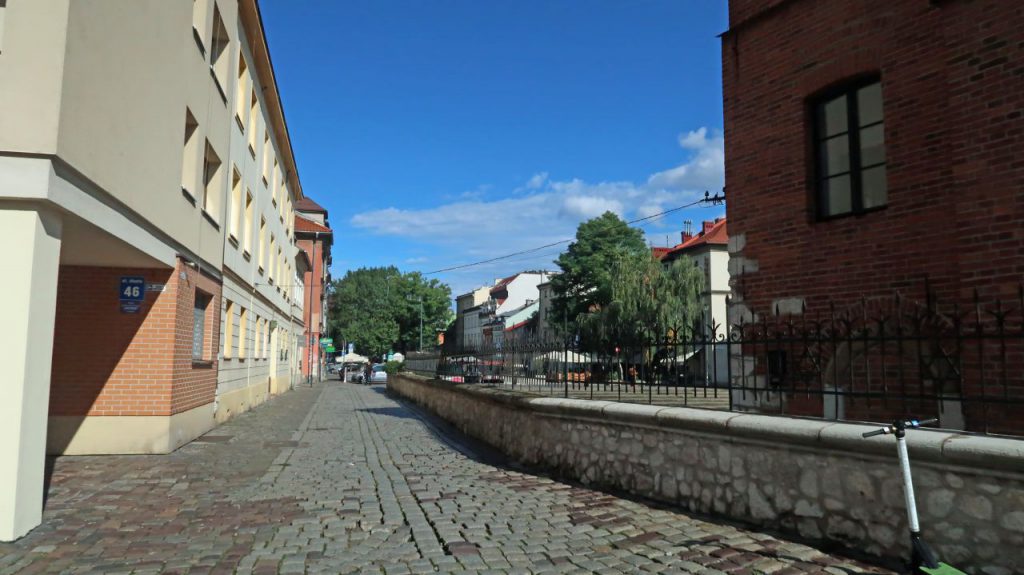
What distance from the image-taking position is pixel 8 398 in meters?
5.37

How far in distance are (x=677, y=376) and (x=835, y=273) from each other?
6.59 ft

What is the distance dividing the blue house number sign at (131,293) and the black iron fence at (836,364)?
566cm

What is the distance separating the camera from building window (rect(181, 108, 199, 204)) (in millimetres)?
11520

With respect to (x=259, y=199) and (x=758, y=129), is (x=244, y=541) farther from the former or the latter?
(x=259, y=199)

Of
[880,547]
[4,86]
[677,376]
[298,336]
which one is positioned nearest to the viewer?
[880,547]

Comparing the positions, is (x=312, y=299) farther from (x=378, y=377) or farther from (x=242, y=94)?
(x=242, y=94)

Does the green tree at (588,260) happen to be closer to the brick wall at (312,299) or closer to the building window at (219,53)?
the brick wall at (312,299)

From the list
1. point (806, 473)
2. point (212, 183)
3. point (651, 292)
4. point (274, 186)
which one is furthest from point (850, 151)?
point (651, 292)

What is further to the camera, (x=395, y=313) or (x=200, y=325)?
(x=395, y=313)

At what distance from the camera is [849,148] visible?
7531mm

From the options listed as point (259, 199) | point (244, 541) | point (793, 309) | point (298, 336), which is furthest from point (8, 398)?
point (298, 336)

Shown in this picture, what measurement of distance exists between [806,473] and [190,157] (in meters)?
10.8

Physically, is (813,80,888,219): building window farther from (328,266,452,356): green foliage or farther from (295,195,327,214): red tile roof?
(328,266,452,356): green foliage

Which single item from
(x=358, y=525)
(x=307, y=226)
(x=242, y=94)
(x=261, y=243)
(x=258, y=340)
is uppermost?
(x=307, y=226)
